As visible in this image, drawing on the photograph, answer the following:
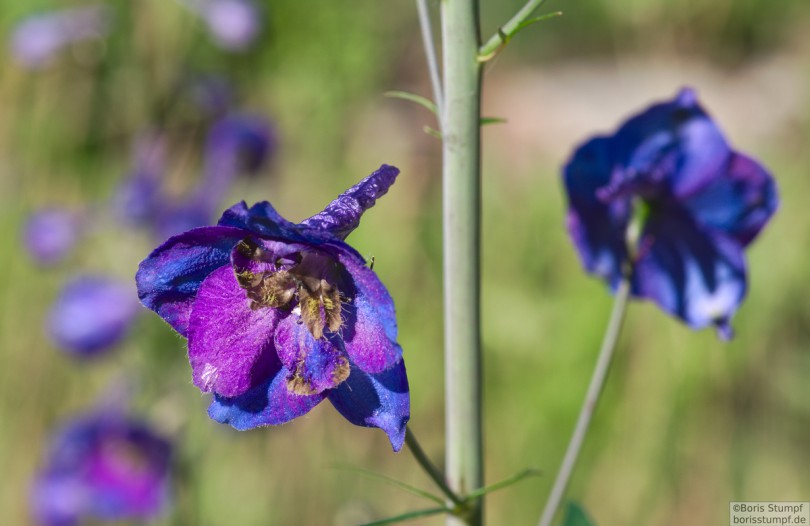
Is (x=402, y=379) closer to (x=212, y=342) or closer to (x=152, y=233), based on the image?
(x=212, y=342)

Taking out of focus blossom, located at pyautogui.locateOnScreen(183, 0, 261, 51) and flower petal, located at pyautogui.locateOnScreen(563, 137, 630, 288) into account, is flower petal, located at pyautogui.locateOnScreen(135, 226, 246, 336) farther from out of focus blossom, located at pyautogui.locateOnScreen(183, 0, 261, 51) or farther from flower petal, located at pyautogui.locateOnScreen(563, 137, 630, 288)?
out of focus blossom, located at pyautogui.locateOnScreen(183, 0, 261, 51)

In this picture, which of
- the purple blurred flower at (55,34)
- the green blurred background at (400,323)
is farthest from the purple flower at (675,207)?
the purple blurred flower at (55,34)

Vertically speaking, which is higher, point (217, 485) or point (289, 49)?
point (289, 49)

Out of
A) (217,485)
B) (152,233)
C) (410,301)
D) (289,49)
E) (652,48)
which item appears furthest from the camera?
(652,48)

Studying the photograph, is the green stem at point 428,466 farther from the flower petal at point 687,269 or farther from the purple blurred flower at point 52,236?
the purple blurred flower at point 52,236

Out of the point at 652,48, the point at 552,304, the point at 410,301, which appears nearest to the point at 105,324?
the point at 410,301

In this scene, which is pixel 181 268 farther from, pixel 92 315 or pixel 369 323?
pixel 92 315

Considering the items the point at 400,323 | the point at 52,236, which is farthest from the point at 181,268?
the point at 400,323
